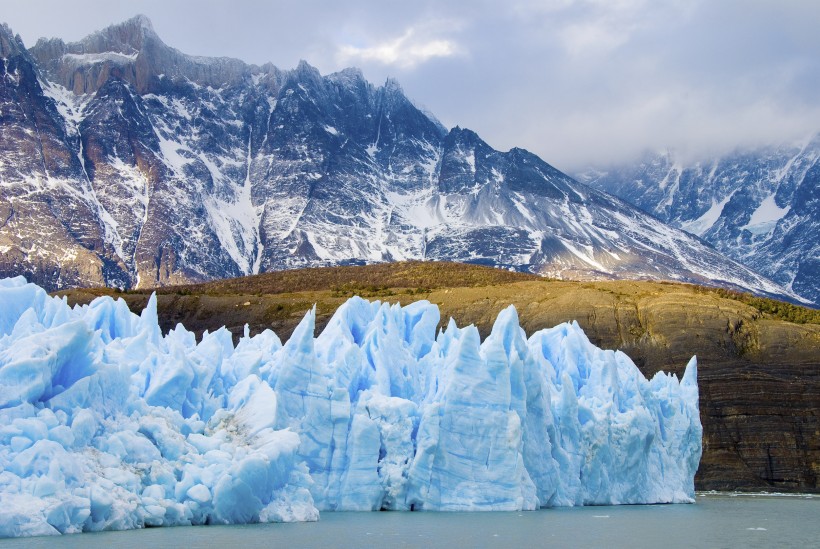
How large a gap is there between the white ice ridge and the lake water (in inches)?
33.1

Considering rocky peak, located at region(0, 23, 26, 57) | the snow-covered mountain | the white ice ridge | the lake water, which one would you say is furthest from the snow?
the lake water

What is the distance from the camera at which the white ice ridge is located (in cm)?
2609

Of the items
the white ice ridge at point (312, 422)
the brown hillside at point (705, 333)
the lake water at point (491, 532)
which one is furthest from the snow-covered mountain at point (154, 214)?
the lake water at point (491, 532)

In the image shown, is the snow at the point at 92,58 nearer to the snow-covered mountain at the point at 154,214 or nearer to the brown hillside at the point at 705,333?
the snow-covered mountain at the point at 154,214

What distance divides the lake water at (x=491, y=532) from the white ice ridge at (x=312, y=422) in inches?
33.1

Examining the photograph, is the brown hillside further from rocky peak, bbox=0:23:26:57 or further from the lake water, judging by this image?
rocky peak, bbox=0:23:26:57

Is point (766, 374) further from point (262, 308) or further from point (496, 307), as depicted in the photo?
point (262, 308)

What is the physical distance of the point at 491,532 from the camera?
29.6 m

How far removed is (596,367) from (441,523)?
14.5m

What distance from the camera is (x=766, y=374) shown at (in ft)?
233

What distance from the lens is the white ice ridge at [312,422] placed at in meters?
26.1

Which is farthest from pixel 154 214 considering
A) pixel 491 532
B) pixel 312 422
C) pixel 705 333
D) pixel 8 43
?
pixel 491 532

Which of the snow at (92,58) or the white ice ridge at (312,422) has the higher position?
the snow at (92,58)

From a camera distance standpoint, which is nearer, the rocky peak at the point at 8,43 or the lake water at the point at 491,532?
the lake water at the point at 491,532
